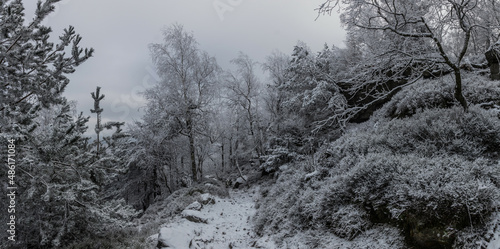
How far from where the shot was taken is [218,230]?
28.3 feet

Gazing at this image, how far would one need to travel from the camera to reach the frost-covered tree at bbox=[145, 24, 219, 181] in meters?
15.9

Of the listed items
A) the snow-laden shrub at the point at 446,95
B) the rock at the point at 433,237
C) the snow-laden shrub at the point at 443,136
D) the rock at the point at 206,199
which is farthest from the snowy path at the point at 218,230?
the snow-laden shrub at the point at 446,95

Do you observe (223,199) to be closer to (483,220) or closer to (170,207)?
(170,207)

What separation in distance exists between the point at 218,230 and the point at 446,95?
9.18 metres

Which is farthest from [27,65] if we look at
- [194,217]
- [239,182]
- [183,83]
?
[239,182]

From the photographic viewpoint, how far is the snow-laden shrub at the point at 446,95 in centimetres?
751

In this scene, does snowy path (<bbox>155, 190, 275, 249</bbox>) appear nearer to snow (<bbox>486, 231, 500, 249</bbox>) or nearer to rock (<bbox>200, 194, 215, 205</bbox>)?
rock (<bbox>200, 194, 215, 205</bbox>)

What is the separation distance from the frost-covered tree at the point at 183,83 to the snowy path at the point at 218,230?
5.71m

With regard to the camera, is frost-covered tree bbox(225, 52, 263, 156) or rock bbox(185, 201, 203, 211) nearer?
rock bbox(185, 201, 203, 211)

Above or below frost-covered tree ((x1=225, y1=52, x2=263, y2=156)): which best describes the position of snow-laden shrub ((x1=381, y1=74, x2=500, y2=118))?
below

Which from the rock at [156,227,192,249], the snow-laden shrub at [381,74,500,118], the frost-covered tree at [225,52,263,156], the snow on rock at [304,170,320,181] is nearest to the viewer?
the rock at [156,227,192,249]

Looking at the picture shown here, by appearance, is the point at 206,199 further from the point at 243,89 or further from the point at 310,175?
the point at 243,89

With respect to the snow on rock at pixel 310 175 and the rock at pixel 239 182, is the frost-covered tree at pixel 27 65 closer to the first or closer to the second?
the snow on rock at pixel 310 175

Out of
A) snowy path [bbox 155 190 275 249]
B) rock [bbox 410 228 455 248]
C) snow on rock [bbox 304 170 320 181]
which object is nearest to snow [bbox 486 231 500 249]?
rock [bbox 410 228 455 248]
